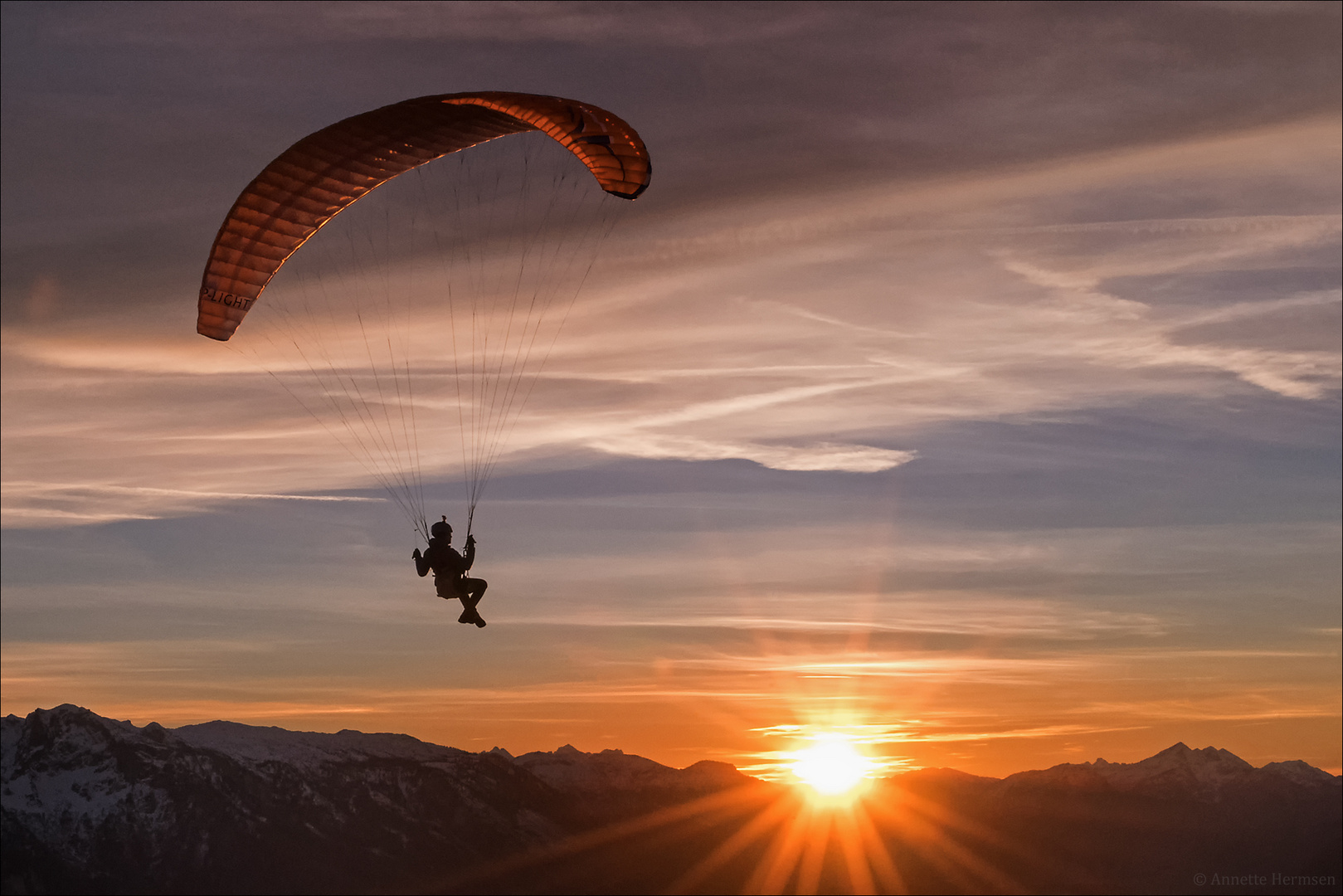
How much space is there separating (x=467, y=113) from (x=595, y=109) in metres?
3.81

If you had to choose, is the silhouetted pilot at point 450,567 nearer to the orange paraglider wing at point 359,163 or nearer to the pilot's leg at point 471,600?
the pilot's leg at point 471,600

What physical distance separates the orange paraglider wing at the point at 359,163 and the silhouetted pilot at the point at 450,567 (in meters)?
8.83

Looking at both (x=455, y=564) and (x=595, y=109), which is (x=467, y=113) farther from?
(x=455, y=564)

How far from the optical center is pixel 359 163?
129 feet

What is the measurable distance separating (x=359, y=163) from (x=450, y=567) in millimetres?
11861

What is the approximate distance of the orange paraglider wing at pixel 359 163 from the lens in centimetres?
3759

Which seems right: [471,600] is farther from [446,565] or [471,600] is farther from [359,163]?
[359,163]

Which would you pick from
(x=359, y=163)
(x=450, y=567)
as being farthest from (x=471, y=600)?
(x=359, y=163)

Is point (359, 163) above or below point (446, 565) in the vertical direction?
above

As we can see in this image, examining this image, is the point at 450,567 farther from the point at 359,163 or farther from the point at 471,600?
the point at 359,163

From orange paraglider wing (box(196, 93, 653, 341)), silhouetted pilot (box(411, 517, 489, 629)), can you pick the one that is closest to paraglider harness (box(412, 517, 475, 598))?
silhouetted pilot (box(411, 517, 489, 629))

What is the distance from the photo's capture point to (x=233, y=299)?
130 ft

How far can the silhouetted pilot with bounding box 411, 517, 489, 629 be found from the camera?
38094mm

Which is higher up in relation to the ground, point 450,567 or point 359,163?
point 359,163
